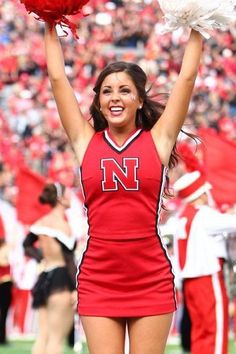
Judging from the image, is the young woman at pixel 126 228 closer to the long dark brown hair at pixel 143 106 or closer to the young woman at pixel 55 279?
the long dark brown hair at pixel 143 106

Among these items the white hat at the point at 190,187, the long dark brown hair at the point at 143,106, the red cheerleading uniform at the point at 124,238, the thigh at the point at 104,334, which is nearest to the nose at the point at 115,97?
the long dark brown hair at the point at 143,106

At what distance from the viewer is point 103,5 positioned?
23.2m

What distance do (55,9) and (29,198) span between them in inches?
294

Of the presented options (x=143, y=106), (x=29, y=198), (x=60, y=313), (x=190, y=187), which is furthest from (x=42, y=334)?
(x=143, y=106)

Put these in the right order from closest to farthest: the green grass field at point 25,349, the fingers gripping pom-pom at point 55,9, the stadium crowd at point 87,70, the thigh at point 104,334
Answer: the thigh at point 104,334 < the fingers gripping pom-pom at point 55,9 < the green grass field at point 25,349 < the stadium crowd at point 87,70

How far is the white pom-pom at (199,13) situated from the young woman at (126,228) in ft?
0.28

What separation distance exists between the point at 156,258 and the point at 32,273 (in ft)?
30.4

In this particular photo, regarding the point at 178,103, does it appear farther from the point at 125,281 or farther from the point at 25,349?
the point at 25,349

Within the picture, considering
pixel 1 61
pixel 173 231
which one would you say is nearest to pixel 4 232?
pixel 173 231

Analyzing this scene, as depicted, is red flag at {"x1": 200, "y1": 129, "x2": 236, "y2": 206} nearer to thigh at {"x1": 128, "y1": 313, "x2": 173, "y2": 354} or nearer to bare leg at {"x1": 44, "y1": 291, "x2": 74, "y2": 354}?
bare leg at {"x1": 44, "y1": 291, "x2": 74, "y2": 354}

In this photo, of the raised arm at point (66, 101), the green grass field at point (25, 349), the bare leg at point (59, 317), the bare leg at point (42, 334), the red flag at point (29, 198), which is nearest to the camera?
the raised arm at point (66, 101)

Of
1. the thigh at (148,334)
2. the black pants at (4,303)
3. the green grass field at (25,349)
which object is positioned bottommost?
the green grass field at (25,349)

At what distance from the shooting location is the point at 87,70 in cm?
2120

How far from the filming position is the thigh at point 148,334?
4.68 metres
